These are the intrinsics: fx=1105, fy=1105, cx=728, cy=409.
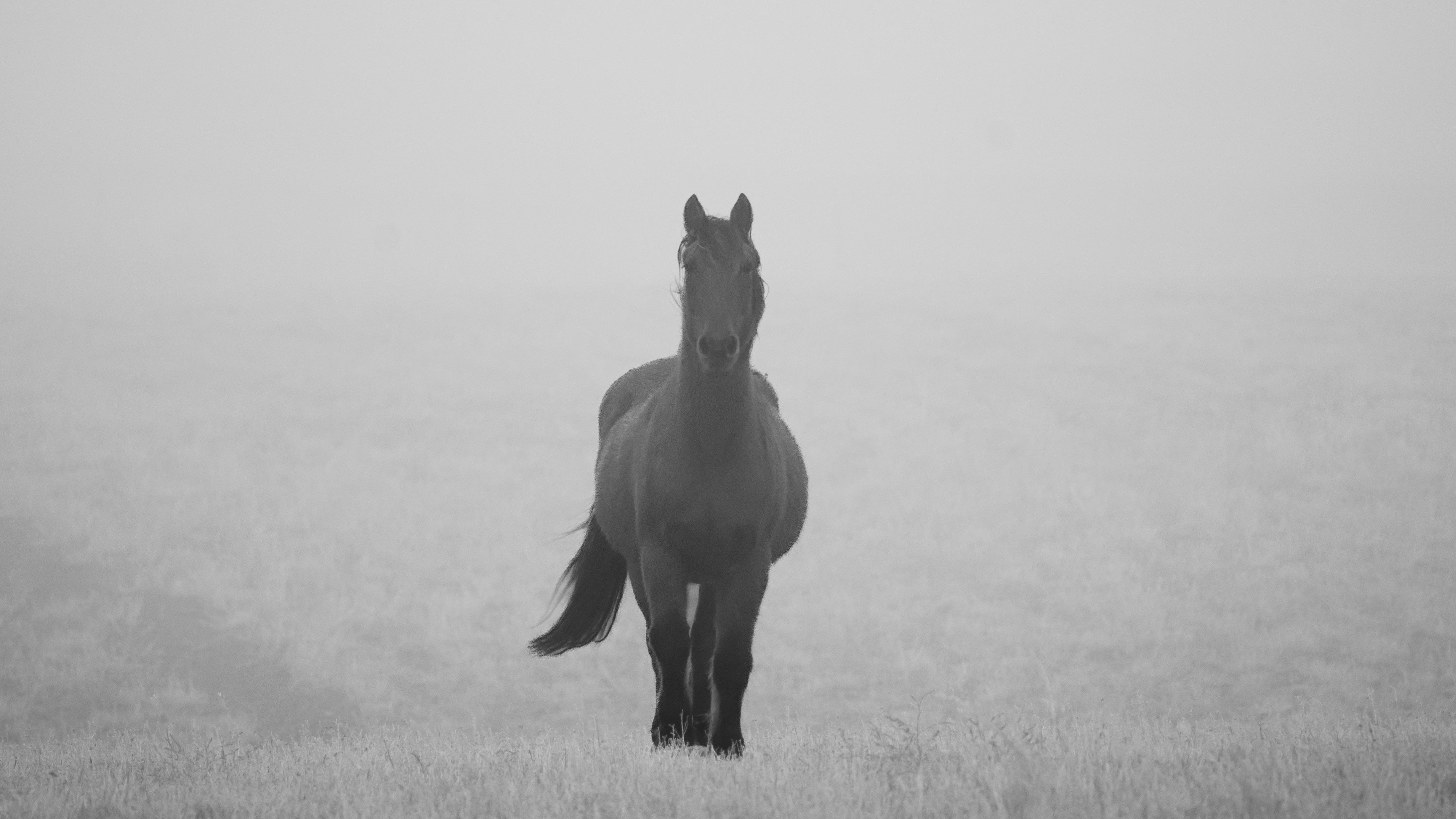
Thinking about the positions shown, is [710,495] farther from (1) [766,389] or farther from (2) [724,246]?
(1) [766,389]

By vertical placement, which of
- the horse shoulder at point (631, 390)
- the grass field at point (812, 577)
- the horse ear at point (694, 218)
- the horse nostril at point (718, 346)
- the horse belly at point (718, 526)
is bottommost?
the grass field at point (812, 577)

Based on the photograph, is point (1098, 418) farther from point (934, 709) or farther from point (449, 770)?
point (449, 770)

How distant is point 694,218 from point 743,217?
26 cm

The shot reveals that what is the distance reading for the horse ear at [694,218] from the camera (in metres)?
5.73

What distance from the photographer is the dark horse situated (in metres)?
5.53

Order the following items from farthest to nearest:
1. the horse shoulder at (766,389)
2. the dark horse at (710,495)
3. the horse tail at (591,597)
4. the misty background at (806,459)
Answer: the misty background at (806,459) < the horse tail at (591,597) < the horse shoulder at (766,389) < the dark horse at (710,495)

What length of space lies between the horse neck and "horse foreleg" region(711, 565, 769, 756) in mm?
715

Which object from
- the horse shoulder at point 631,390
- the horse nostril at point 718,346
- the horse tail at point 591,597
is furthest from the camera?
the horse tail at point 591,597

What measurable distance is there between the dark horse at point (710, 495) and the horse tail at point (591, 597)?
1830mm

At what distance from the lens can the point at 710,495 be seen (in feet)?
18.9

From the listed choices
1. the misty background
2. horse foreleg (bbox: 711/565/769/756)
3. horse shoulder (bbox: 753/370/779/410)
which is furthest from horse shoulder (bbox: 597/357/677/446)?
the misty background

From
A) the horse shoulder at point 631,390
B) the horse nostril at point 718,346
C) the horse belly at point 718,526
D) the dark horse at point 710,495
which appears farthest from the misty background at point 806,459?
the horse nostril at point 718,346

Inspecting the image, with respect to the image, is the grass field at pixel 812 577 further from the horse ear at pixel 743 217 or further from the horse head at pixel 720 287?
the horse ear at pixel 743 217

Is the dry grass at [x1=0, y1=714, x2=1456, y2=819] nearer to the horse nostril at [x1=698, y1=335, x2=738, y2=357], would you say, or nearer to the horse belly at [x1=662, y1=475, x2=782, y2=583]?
the horse belly at [x1=662, y1=475, x2=782, y2=583]
